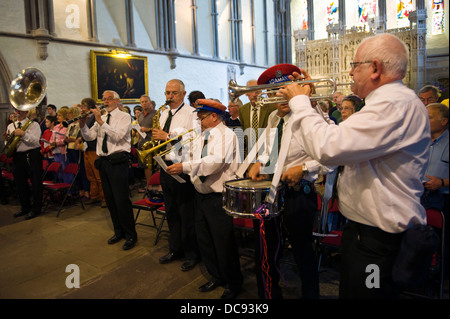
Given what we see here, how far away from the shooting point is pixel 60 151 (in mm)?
7211

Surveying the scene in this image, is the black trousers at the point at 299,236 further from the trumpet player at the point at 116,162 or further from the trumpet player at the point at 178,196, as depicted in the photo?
the trumpet player at the point at 116,162

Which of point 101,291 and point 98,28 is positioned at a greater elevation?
point 98,28

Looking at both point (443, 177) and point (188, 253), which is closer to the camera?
point (443, 177)

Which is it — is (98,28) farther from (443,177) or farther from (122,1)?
(443,177)

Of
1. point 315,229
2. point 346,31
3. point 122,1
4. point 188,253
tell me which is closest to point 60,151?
point 188,253

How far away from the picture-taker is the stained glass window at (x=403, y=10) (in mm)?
19344

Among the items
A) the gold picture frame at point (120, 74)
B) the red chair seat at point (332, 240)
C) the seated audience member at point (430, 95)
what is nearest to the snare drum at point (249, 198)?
the red chair seat at point (332, 240)

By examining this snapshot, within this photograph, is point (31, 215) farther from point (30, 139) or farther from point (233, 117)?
point (233, 117)

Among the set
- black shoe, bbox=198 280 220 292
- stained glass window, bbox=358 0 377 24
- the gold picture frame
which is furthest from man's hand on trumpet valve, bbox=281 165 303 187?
stained glass window, bbox=358 0 377 24

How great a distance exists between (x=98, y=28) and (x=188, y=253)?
10747mm

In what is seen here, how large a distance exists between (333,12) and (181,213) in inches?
876
